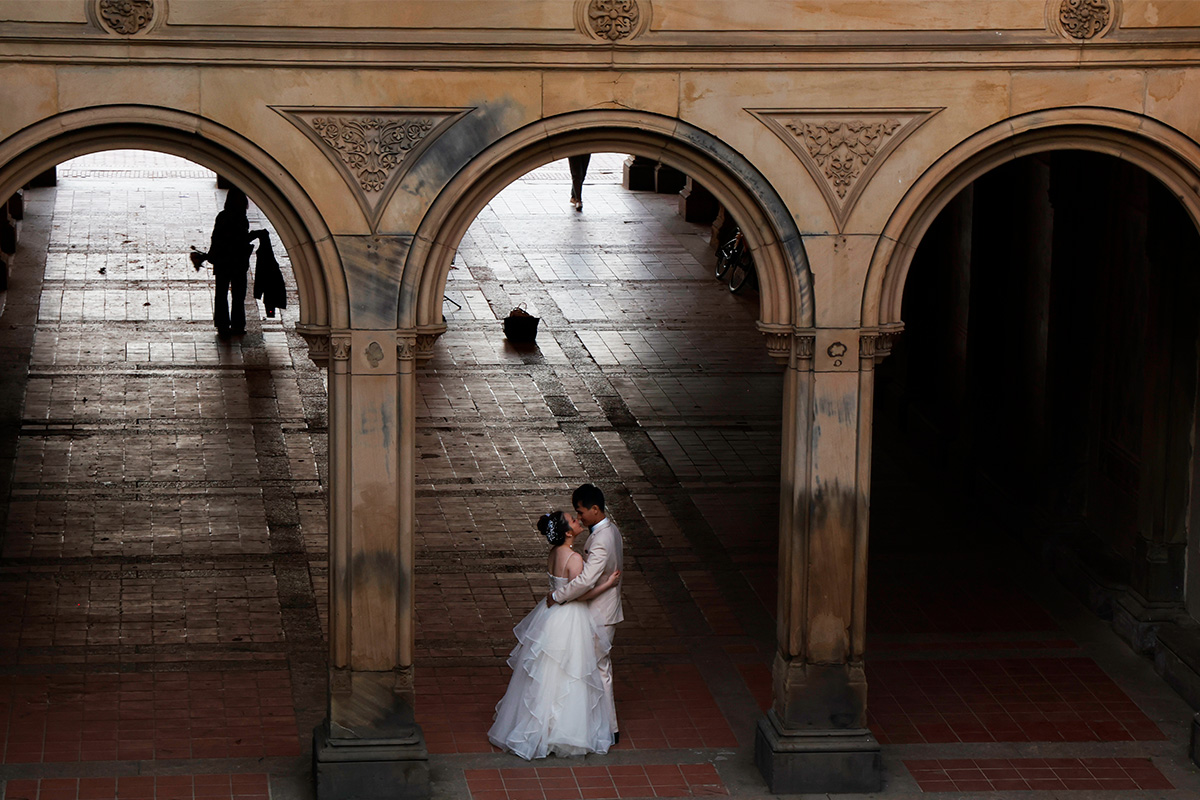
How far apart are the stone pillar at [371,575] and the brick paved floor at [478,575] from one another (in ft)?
1.31

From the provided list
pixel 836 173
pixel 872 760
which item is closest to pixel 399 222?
pixel 836 173

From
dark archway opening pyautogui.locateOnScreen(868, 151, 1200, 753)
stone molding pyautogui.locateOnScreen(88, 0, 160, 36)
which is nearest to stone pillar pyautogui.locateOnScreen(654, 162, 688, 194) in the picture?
dark archway opening pyautogui.locateOnScreen(868, 151, 1200, 753)

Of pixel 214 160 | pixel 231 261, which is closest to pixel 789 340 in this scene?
pixel 214 160

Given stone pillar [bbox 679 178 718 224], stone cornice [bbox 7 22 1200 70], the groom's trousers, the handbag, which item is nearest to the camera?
stone cornice [bbox 7 22 1200 70]

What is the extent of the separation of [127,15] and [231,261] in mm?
12226

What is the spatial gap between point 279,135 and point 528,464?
760 centimetres

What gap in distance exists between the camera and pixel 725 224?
2650 cm

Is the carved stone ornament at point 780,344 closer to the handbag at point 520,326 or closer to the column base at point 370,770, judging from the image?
the column base at point 370,770

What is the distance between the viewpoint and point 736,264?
24.2 metres

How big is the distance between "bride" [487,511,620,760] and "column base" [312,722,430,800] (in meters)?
0.77

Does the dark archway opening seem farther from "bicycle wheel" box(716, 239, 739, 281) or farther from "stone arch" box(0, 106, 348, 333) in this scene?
"bicycle wheel" box(716, 239, 739, 281)

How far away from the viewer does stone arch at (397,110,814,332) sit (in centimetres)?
961

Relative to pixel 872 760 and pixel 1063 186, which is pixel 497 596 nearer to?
pixel 872 760

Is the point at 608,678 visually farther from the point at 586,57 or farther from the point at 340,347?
the point at 586,57
